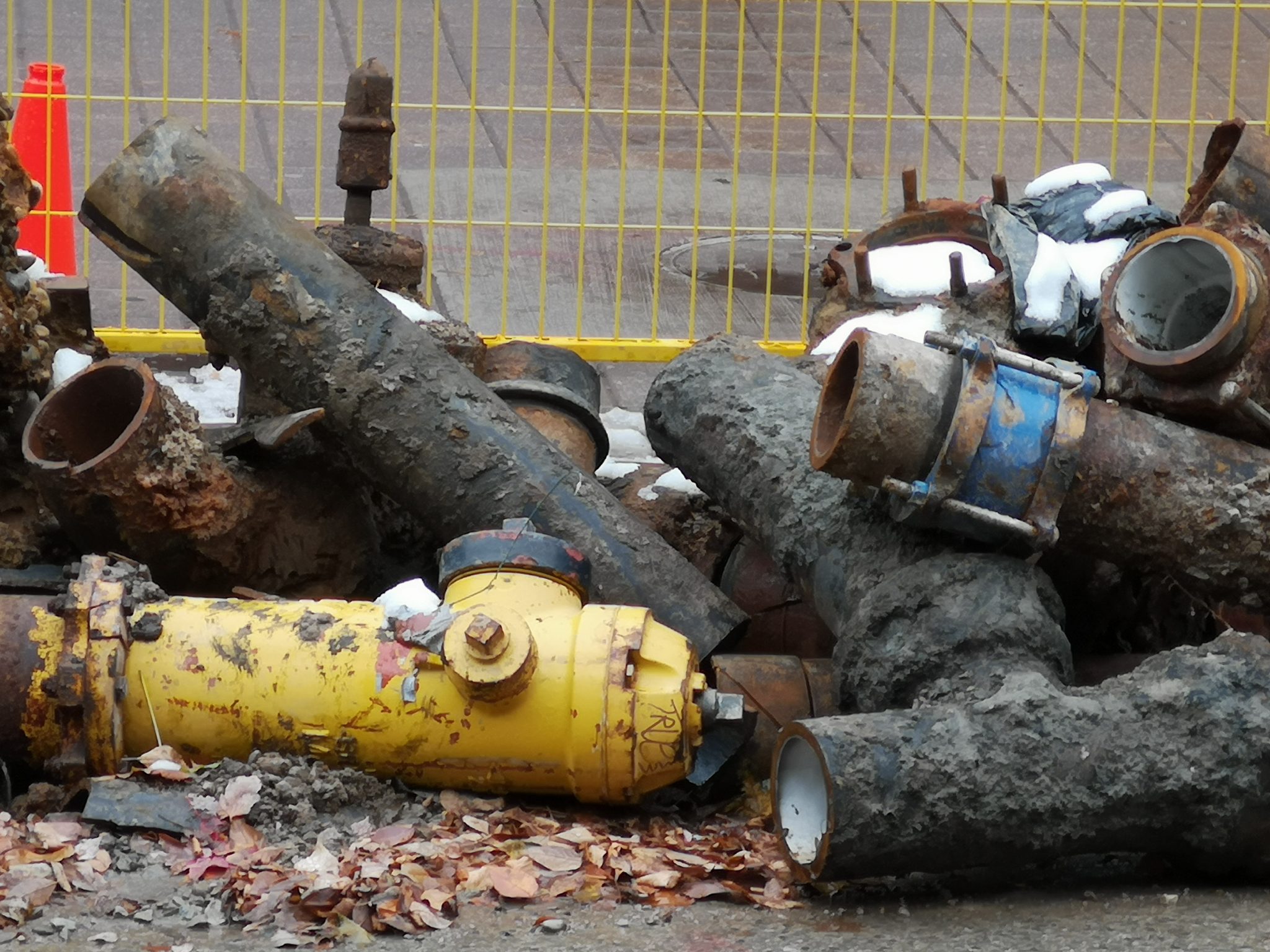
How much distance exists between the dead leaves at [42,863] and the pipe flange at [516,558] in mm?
950

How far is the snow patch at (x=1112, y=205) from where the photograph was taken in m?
Result: 4.64

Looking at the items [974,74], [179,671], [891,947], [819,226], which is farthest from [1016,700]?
[974,74]

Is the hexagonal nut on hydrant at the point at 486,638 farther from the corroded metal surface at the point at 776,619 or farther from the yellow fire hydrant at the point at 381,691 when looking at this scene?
the corroded metal surface at the point at 776,619

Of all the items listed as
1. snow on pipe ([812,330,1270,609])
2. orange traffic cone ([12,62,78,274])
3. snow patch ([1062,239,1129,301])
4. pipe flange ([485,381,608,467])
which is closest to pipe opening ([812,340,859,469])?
snow on pipe ([812,330,1270,609])

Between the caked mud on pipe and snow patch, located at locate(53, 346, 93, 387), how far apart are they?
40cm

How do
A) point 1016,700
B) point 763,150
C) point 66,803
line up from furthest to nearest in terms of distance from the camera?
1. point 763,150
2. point 66,803
3. point 1016,700

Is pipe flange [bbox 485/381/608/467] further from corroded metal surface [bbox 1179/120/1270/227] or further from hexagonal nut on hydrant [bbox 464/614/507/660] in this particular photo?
corroded metal surface [bbox 1179/120/1270/227]

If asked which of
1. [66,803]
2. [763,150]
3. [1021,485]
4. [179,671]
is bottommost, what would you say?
[66,803]

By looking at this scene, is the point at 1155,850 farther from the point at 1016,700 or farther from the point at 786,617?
the point at 786,617

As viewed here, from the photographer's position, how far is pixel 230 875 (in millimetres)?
3084

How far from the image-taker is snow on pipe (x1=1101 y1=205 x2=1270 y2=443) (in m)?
3.58

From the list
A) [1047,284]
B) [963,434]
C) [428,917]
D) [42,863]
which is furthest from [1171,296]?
[42,863]

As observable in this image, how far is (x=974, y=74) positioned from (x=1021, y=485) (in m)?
8.39

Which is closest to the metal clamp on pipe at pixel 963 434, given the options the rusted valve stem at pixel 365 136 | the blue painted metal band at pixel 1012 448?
the blue painted metal band at pixel 1012 448
